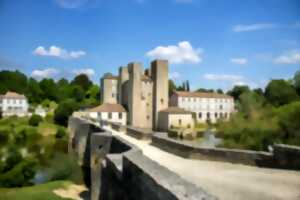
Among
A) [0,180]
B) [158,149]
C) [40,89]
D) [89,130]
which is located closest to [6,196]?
[0,180]

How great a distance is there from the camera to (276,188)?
6.19 metres

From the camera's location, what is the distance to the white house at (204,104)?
57031mm

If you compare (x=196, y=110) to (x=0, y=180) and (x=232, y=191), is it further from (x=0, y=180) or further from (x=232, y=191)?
(x=232, y=191)

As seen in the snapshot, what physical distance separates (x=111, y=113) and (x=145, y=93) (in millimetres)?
5446

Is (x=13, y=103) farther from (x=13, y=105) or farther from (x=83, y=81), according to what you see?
(x=83, y=81)

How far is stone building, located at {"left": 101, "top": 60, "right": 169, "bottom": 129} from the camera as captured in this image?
141 feet

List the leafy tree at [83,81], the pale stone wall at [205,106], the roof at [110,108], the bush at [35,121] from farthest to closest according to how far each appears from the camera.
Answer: the leafy tree at [83,81] → the pale stone wall at [205,106] → the bush at [35,121] → the roof at [110,108]

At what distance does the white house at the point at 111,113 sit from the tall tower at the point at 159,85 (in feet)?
14.4

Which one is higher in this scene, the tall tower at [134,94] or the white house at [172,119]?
the tall tower at [134,94]

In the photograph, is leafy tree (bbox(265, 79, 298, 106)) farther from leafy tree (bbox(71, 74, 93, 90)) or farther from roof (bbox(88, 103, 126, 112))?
leafy tree (bbox(71, 74, 93, 90))

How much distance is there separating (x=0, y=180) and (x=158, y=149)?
9770 millimetres

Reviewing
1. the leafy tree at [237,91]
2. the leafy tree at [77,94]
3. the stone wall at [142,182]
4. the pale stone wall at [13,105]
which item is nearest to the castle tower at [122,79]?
the leafy tree at [77,94]

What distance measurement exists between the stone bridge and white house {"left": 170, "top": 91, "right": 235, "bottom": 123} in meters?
44.6

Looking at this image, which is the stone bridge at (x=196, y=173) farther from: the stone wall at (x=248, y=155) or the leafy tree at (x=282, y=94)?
the leafy tree at (x=282, y=94)
